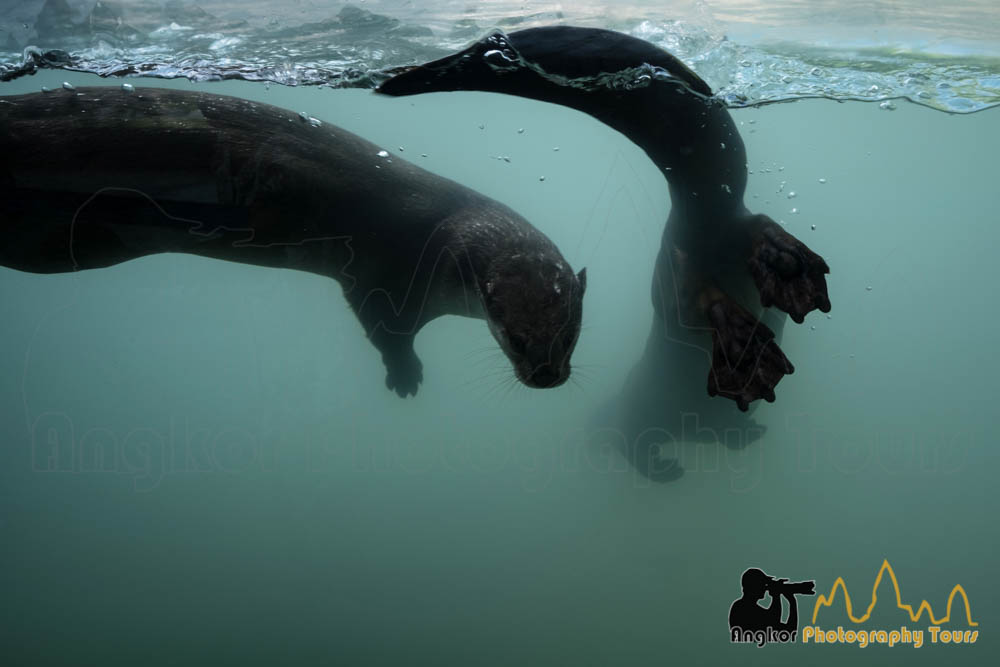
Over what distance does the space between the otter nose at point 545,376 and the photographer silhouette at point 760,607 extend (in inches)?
110

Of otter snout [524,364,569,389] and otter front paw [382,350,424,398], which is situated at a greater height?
otter snout [524,364,569,389]

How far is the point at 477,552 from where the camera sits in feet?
16.9

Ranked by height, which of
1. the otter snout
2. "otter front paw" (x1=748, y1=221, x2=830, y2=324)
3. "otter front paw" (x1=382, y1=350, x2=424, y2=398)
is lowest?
"otter front paw" (x1=382, y1=350, x2=424, y2=398)

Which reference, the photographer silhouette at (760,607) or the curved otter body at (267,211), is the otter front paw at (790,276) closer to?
the curved otter body at (267,211)

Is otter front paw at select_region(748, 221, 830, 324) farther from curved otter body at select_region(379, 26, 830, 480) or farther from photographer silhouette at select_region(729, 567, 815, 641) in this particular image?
photographer silhouette at select_region(729, 567, 815, 641)

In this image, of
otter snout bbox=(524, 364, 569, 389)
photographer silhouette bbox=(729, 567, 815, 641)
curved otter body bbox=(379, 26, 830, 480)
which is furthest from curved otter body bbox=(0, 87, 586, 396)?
photographer silhouette bbox=(729, 567, 815, 641)

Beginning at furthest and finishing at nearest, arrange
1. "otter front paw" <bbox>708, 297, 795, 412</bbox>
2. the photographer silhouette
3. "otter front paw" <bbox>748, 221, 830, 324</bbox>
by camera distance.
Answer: the photographer silhouette
"otter front paw" <bbox>708, 297, 795, 412</bbox>
"otter front paw" <bbox>748, 221, 830, 324</bbox>

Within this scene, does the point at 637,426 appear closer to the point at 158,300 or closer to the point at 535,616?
the point at 535,616

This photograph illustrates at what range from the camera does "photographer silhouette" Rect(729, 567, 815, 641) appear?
176 inches

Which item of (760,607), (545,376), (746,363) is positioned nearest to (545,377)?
(545,376)

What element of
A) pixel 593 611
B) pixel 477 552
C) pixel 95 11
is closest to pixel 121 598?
pixel 477 552

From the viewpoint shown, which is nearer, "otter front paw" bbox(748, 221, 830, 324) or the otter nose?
"otter front paw" bbox(748, 221, 830, 324)

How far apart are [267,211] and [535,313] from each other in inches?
59.2

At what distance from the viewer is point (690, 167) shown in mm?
3332
